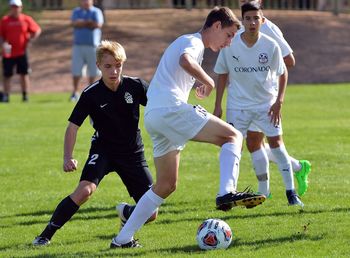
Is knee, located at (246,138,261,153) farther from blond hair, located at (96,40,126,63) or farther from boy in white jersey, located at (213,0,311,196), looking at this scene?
blond hair, located at (96,40,126,63)

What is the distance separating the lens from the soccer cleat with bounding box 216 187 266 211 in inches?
275

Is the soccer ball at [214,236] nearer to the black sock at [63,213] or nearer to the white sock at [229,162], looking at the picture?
the white sock at [229,162]

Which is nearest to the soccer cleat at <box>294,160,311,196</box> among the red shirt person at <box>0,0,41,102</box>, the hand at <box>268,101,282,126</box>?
the hand at <box>268,101,282,126</box>

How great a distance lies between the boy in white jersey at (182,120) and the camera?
7258 mm

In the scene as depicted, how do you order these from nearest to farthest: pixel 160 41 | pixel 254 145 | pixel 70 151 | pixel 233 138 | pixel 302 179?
pixel 233 138, pixel 70 151, pixel 254 145, pixel 302 179, pixel 160 41

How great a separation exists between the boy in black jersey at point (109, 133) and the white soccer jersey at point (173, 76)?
0.58 m

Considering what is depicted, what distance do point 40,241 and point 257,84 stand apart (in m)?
2.72

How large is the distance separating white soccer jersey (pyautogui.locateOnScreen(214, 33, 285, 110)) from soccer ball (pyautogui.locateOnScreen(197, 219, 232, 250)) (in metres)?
2.27

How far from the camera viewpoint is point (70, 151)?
7.72 metres

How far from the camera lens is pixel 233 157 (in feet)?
24.1

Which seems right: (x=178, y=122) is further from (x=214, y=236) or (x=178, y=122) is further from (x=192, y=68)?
(x=214, y=236)

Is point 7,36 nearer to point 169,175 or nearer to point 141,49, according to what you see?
point 141,49

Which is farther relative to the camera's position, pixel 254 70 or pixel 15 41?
pixel 15 41

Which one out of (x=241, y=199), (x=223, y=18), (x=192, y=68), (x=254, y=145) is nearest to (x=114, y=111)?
(x=192, y=68)
